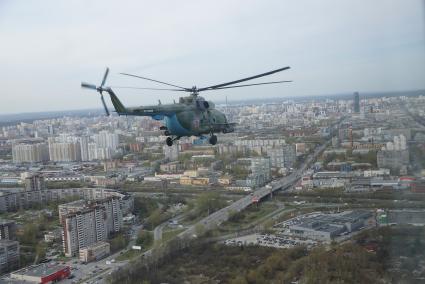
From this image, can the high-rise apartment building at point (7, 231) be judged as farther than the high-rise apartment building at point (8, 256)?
Yes

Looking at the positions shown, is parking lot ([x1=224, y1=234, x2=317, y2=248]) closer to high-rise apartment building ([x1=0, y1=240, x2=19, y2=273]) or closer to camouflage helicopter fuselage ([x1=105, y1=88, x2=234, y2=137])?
high-rise apartment building ([x1=0, y1=240, x2=19, y2=273])

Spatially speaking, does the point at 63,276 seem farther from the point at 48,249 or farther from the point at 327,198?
the point at 327,198

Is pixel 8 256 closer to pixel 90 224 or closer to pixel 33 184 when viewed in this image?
pixel 90 224

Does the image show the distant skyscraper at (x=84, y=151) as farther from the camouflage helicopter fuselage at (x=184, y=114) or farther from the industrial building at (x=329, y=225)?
the camouflage helicopter fuselage at (x=184, y=114)

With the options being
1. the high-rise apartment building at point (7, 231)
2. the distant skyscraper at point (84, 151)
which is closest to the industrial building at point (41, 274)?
the high-rise apartment building at point (7, 231)

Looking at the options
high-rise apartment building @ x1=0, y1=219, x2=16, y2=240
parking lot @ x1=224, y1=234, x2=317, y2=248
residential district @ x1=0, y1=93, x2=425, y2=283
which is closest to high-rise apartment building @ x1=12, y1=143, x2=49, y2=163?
residential district @ x1=0, y1=93, x2=425, y2=283

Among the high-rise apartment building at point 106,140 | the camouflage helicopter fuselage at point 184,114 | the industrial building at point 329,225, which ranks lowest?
the industrial building at point 329,225
